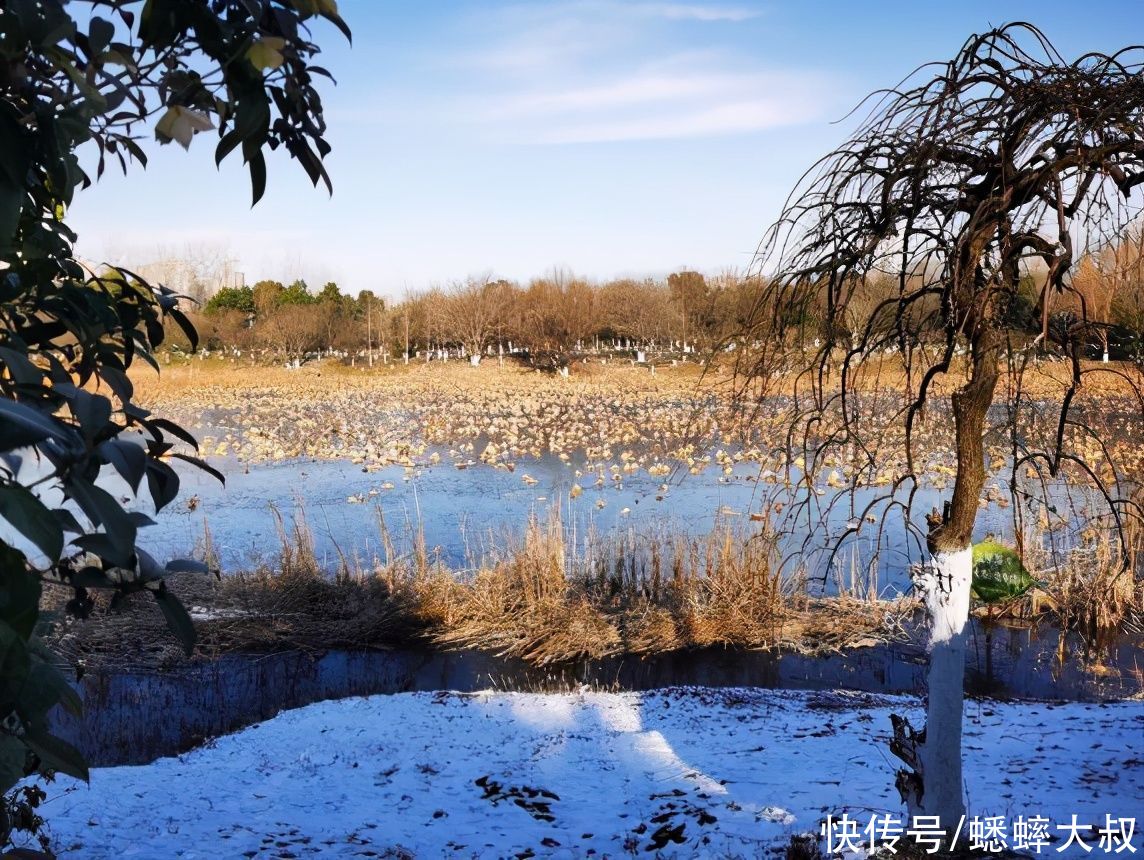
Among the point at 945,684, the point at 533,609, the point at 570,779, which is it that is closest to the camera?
the point at 945,684

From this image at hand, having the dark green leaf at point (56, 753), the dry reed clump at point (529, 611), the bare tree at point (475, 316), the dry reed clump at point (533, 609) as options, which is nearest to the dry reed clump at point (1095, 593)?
the dry reed clump at point (533, 609)

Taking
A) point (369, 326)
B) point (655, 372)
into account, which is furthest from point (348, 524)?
point (369, 326)

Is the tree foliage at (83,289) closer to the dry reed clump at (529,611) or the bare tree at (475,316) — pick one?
the dry reed clump at (529,611)

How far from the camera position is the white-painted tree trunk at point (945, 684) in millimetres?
2771

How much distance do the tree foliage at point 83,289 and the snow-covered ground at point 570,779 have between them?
2.60 metres

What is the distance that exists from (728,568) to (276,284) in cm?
4501

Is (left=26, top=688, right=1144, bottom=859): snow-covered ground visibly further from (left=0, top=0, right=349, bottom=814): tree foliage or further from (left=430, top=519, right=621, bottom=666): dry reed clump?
(left=0, top=0, right=349, bottom=814): tree foliage

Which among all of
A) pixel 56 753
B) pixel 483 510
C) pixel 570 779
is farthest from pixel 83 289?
pixel 483 510

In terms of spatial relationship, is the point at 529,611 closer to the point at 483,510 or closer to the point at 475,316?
the point at 483,510

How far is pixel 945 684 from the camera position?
110 inches

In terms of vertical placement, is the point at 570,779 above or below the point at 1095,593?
below

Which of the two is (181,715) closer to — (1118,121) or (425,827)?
(425,827)

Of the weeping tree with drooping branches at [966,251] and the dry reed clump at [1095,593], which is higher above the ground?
the weeping tree with drooping branches at [966,251]

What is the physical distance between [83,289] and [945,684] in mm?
2463
